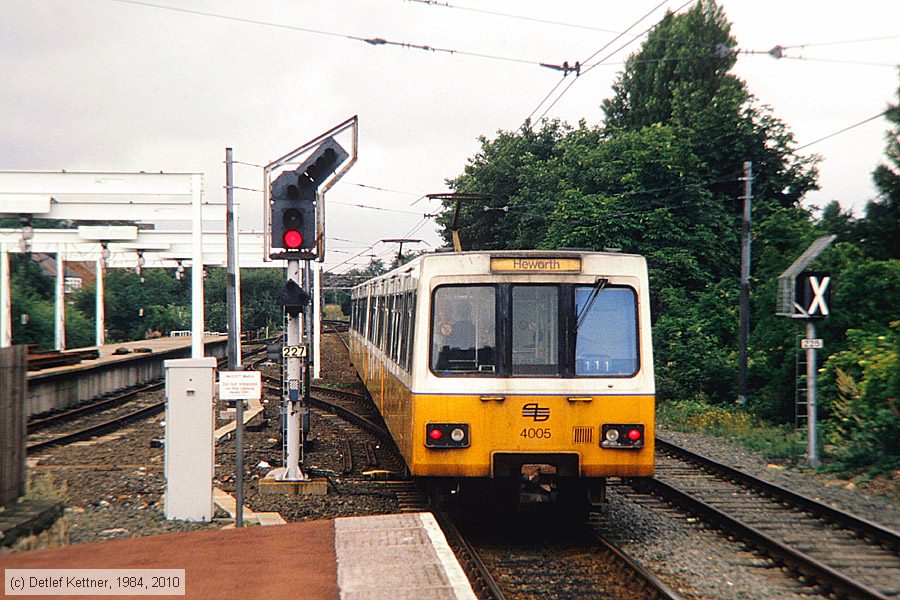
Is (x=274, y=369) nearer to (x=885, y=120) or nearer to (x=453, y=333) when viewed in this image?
(x=885, y=120)

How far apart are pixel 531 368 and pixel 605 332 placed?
80cm

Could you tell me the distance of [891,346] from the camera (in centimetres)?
1314

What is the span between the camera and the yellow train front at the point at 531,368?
8250 mm

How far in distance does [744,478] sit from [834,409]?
5.38 m

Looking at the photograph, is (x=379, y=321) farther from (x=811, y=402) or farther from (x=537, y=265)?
(x=811, y=402)

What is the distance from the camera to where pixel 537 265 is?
334 inches

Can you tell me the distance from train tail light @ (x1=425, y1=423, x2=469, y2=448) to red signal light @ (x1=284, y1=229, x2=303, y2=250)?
125 inches

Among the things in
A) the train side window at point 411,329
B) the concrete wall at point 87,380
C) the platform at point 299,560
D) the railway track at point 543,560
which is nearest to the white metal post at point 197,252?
the concrete wall at point 87,380

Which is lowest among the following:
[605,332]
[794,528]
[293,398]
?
[794,528]

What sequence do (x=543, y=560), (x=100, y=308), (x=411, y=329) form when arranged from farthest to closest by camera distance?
(x=100, y=308), (x=411, y=329), (x=543, y=560)

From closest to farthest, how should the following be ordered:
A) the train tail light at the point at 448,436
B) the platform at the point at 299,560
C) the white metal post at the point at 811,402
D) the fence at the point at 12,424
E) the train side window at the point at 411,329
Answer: the platform at the point at 299,560, the fence at the point at 12,424, the train tail light at the point at 448,436, the train side window at the point at 411,329, the white metal post at the point at 811,402

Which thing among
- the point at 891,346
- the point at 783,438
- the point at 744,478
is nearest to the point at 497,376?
the point at 744,478

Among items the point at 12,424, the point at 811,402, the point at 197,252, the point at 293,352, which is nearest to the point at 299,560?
the point at 12,424

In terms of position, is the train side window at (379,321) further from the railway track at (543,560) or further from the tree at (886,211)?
the tree at (886,211)
